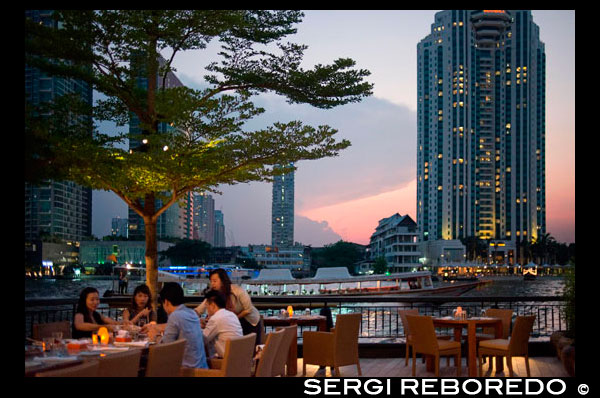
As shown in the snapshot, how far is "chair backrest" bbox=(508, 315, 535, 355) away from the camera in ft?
26.6

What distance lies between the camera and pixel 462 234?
134375 millimetres

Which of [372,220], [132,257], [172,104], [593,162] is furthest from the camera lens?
[372,220]

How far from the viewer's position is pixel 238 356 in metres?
5.43

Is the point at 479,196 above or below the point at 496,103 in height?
below

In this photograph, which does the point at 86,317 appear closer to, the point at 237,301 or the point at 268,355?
the point at 237,301

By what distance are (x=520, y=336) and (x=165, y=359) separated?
5296 mm

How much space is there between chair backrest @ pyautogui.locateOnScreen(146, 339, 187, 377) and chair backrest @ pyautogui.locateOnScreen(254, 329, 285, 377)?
1.15 meters

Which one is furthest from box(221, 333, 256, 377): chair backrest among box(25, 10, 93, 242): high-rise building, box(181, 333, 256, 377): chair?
box(25, 10, 93, 242): high-rise building

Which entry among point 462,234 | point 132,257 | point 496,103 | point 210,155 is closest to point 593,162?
point 210,155

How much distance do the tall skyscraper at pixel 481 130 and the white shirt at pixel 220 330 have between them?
133 metres

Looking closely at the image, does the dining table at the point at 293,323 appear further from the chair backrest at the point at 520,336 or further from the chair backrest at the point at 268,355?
the chair backrest at the point at 520,336

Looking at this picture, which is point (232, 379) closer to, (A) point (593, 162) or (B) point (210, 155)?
(A) point (593, 162)

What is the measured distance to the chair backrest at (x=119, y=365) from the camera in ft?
13.8

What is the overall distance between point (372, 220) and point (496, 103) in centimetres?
3958
